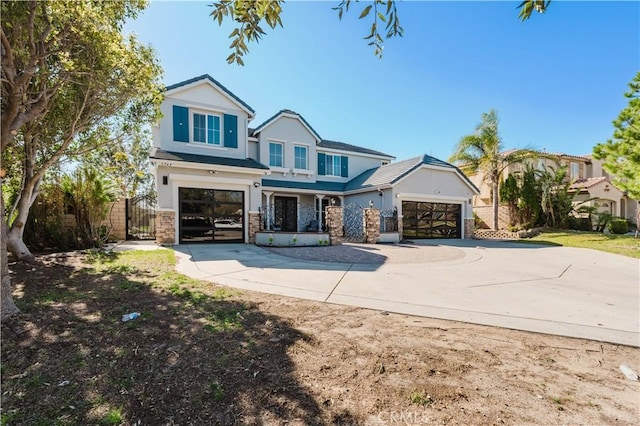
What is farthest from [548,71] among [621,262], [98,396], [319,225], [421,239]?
[98,396]

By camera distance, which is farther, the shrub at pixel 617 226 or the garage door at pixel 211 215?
the shrub at pixel 617 226

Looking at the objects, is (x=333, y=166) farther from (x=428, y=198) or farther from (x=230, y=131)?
(x=230, y=131)

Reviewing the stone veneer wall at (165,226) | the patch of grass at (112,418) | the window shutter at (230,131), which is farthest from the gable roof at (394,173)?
the patch of grass at (112,418)

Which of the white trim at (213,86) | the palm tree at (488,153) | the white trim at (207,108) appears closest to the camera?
the white trim at (213,86)

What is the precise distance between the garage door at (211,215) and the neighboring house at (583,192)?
18.8 meters

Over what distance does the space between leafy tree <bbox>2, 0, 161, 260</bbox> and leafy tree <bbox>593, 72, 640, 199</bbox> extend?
20.5 meters

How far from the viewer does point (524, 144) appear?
68.5ft

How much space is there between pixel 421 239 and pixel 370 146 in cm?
1035

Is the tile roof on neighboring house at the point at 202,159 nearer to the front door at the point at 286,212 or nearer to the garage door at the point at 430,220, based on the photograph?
the front door at the point at 286,212

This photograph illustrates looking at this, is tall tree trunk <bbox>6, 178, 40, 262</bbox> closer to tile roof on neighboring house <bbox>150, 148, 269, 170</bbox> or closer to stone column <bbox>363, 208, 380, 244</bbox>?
tile roof on neighboring house <bbox>150, 148, 269, 170</bbox>

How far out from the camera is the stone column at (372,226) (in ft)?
51.6

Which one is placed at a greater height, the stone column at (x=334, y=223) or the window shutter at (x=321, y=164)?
the window shutter at (x=321, y=164)

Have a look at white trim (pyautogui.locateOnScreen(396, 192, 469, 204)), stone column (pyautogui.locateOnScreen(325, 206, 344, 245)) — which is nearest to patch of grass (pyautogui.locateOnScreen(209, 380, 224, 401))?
stone column (pyautogui.locateOnScreen(325, 206, 344, 245))

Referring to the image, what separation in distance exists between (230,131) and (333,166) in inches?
348
